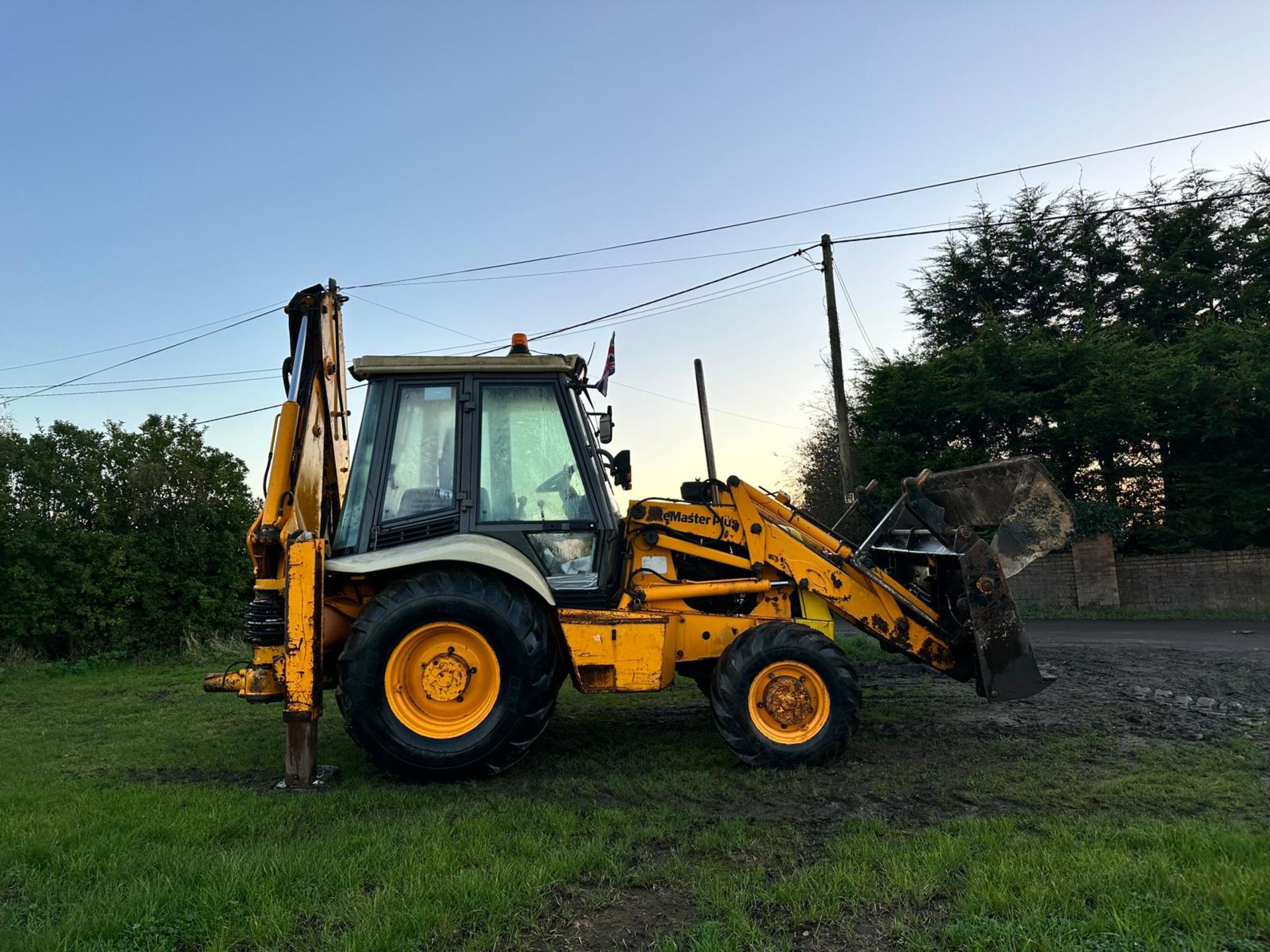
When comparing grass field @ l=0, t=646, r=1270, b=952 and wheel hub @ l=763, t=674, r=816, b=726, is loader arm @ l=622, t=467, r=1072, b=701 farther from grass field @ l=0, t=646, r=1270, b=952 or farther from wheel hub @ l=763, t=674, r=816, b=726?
grass field @ l=0, t=646, r=1270, b=952

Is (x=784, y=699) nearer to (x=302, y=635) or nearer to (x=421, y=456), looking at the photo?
(x=421, y=456)

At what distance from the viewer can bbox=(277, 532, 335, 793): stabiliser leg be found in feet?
15.4

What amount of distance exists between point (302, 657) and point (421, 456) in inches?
56.3

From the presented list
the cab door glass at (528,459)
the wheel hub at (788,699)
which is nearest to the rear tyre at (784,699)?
the wheel hub at (788,699)

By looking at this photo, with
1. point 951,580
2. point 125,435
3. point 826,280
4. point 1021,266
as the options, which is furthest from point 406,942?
point 1021,266

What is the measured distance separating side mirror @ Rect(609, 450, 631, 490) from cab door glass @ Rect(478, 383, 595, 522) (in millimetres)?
246

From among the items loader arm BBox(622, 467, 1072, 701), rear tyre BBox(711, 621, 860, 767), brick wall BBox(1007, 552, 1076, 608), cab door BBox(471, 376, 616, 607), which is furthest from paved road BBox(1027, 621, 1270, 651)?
cab door BBox(471, 376, 616, 607)

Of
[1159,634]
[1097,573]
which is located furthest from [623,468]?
[1097,573]

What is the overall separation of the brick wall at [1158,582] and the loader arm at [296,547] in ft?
41.6

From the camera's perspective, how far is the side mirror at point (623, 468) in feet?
17.8

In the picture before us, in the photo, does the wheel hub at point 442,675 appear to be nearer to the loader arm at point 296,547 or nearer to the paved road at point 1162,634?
the loader arm at point 296,547

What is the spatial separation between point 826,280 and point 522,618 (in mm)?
12208

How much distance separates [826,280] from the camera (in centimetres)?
1534

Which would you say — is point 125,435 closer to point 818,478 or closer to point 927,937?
point 927,937
